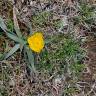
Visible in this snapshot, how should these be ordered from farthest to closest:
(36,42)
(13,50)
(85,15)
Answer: (85,15), (13,50), (36,42)

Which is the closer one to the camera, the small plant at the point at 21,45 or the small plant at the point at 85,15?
the small plant at the point at 21,45

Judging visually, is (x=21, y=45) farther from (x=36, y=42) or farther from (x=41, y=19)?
(x=41, y=19)

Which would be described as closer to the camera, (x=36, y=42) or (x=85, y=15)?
(x=36, y=42)

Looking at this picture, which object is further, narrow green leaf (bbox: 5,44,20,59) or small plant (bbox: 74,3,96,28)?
small plant (bbox: 74,3,96,28)

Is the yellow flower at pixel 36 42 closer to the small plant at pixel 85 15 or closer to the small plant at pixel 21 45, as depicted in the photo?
the small plant at pixel 21 45

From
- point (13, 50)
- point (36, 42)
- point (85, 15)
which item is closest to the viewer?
point (36, 42)

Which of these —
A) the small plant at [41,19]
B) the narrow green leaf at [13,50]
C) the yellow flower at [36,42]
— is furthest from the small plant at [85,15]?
the narrow green leaf at [13,50]

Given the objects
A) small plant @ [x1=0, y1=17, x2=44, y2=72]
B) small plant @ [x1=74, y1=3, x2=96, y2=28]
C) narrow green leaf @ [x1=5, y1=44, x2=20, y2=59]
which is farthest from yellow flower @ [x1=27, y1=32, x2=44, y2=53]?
small plant @ [x1=74, y1=3, x2=96, y2=28]

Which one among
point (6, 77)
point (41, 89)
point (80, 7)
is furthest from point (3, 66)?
point (80, 7)

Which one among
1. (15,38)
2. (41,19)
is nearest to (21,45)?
(15,38)

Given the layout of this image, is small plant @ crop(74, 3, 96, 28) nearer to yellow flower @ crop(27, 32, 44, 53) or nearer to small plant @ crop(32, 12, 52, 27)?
small plant @ crop(32, 12, 52, 27)
